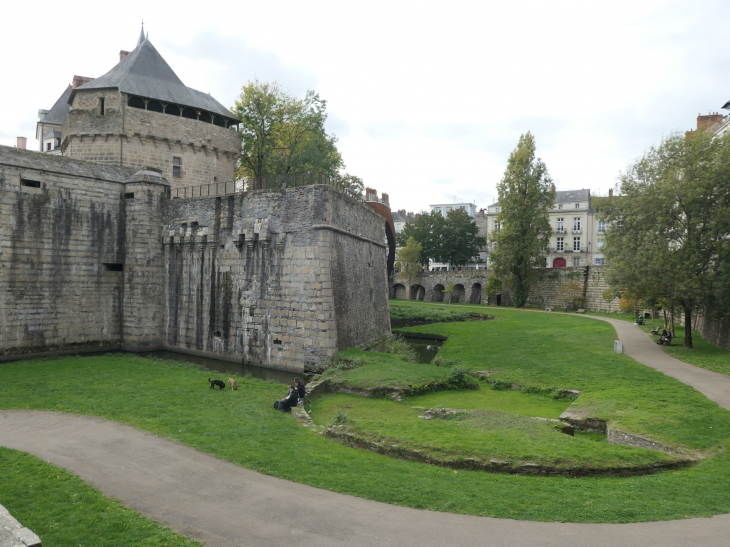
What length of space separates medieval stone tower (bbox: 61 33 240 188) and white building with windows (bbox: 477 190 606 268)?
38670mm

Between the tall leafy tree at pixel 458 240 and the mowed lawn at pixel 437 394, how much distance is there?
41.6m

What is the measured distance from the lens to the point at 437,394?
16.0 metres

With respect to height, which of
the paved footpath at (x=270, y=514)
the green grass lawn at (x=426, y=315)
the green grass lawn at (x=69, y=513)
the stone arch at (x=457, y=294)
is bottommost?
the paved footpath at (x=270, y=514)

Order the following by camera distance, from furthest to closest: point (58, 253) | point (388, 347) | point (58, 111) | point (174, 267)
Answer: point (58, 111), point (174, 267), point (388, 347), point (58, 253)

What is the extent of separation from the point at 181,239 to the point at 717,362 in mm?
24039

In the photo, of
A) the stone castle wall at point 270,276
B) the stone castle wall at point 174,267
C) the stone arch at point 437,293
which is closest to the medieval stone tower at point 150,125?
the stone castle wall at point 174,267

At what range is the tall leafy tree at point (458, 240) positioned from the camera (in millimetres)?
63844

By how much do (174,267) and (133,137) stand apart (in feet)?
28.4

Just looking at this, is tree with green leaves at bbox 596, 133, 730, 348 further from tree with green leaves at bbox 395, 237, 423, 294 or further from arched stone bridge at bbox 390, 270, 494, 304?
tree with green leaves at bbox 395, 237, 423, 294

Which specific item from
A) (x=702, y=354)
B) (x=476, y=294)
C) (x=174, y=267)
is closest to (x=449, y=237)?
(x=476, y=294)

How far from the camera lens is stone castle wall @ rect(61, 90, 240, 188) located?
26406 mm

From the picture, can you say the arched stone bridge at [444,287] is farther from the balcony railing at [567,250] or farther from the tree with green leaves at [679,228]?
the tree with green leaves at [679,228]

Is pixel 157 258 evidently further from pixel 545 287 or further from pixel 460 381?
pixel 545 287

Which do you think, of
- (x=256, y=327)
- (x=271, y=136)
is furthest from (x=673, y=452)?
(x=271, y=136)
